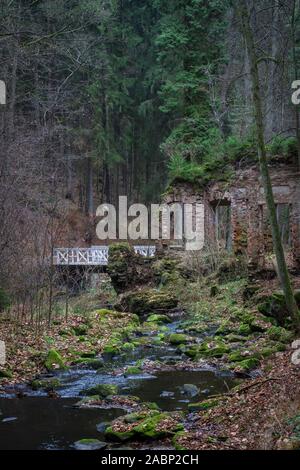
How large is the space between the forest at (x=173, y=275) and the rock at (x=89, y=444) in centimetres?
3

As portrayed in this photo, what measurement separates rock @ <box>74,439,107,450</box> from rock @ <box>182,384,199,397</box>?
2521mm

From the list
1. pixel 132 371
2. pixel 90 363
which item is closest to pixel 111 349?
pixel 90 363

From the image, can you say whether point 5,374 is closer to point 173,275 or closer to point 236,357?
point 236,357

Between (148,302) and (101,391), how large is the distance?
8.89 m

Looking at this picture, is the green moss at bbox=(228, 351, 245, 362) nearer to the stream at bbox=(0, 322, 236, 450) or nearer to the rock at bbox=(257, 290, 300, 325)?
the stream at bbox=(0, 322, 236, 450)

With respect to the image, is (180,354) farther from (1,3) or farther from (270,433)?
(1,3)

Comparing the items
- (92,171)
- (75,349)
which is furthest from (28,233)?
(92,171)

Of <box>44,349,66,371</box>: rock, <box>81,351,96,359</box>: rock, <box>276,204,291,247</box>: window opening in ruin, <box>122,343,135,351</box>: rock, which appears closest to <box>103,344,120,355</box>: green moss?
<box>122,343,135,351</box>: rock

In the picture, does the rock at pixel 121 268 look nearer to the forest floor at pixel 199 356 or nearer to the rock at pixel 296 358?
the forest floor at pixel 199 356

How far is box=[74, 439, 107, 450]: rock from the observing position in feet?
20.3

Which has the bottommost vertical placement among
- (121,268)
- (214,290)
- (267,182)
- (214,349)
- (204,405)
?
(204,405)

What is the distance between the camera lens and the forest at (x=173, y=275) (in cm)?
705

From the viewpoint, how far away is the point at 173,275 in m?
19.8

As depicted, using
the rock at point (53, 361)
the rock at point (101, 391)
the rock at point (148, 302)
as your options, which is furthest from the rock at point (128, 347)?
the rock at point (148, 302)
